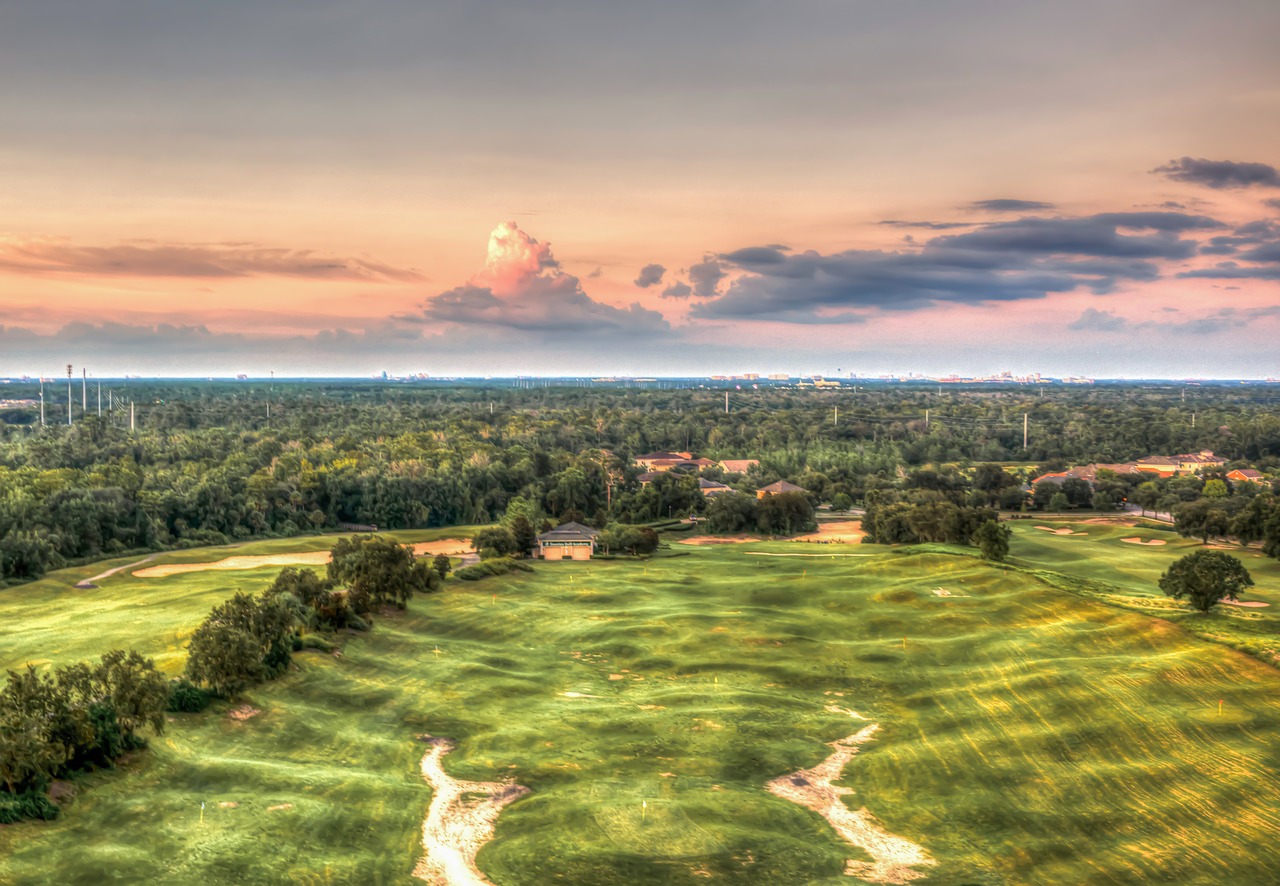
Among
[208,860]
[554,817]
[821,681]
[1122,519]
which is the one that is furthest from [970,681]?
[1122,519]

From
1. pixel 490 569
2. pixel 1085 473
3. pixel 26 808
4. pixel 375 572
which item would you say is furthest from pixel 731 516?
pixel 26 808

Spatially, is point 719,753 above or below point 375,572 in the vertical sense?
below

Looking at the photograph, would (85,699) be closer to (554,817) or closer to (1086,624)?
Result: (554,817)

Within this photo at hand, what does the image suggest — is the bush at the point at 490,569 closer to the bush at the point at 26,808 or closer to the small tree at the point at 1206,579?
the bush at the point at 26,808

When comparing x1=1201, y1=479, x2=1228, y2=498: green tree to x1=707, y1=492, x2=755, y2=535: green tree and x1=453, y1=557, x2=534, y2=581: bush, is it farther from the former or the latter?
x1=453, y1=557, x2=534, y2=581: bush

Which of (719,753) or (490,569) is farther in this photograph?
(490,569)

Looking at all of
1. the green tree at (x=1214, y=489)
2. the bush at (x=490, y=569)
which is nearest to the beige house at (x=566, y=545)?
the bush at (x=490, y=569)

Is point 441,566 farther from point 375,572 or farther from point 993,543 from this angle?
point 993,543
